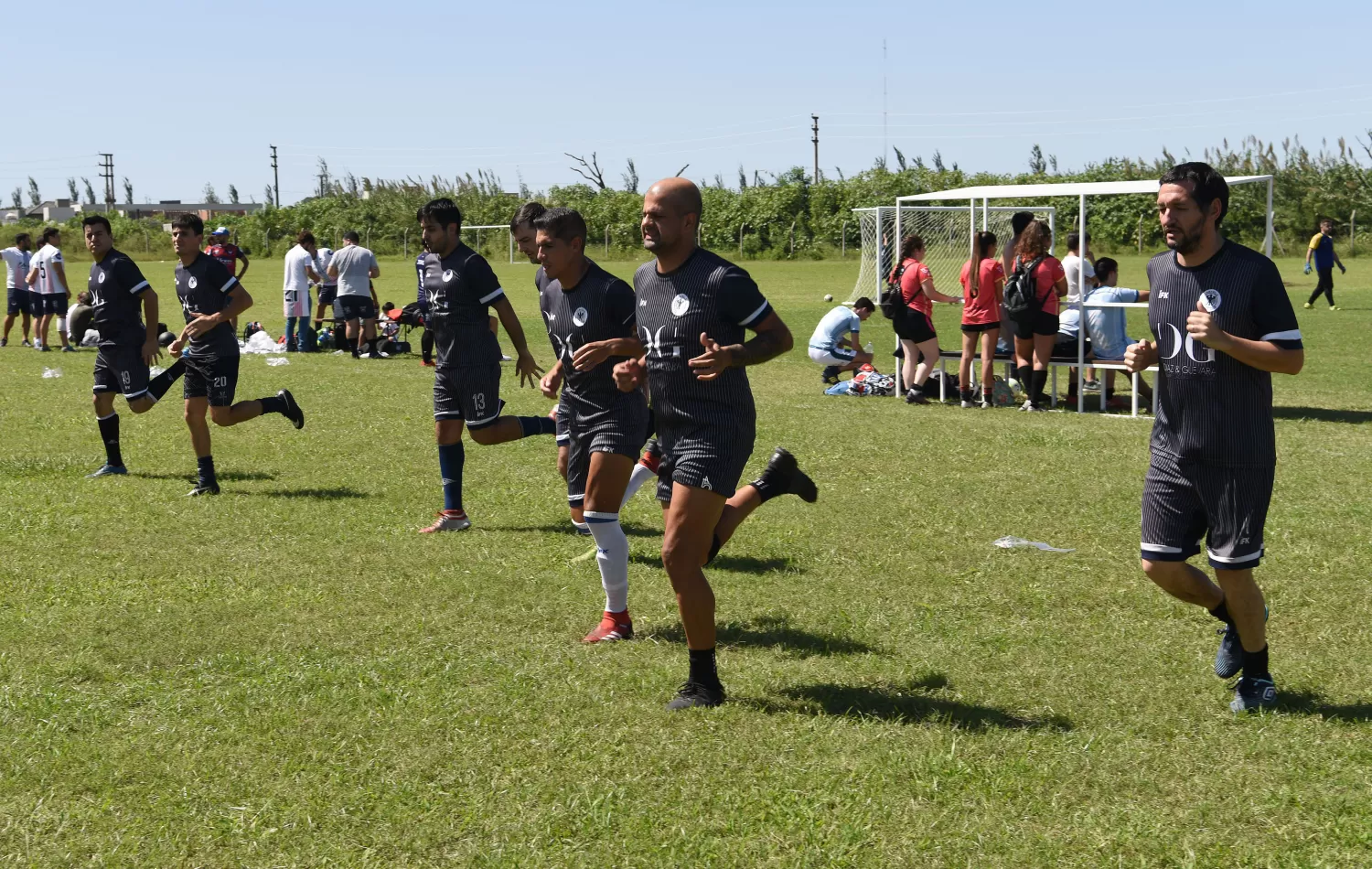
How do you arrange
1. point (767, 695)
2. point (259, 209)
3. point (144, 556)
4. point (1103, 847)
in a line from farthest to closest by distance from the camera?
point (259, 209), point (144, 556), point (767, 695), point (1103, 847)

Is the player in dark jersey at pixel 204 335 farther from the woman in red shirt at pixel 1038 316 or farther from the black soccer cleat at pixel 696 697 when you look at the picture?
the woman in red shirt at pixel 1038 316

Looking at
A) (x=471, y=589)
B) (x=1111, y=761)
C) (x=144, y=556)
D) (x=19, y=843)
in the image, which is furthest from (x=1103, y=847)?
(x=144, y=556)

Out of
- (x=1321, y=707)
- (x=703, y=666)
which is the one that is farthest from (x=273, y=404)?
(x=1321, y=707)

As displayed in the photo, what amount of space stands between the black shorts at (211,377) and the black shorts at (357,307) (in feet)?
35.1

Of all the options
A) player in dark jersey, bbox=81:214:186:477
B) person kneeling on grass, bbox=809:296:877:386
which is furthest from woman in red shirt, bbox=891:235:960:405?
player in dark jersey, bbox=81:214:186:477

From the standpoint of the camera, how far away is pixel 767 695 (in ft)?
18.4

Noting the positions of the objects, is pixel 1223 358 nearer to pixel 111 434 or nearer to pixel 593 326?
pixel 593 326

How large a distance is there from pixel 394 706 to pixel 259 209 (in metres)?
66.2

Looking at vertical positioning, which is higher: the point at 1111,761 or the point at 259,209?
the point at 259,209

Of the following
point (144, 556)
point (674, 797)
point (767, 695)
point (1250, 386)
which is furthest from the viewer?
point (144, 556)

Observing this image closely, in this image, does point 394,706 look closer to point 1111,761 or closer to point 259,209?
point 1111,761

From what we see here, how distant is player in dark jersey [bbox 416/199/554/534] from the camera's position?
348 inches

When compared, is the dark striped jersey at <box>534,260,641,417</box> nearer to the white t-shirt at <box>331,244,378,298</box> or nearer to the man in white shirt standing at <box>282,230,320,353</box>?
the white t-shirt at <box>331,244,378,298</box>

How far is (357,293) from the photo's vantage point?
819 inches
